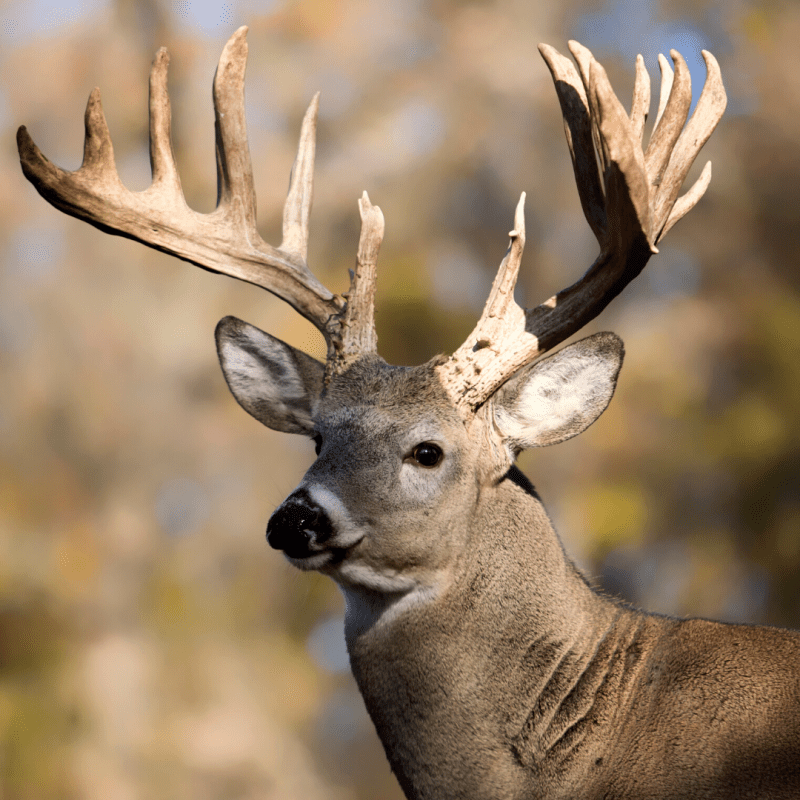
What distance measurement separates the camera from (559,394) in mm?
3627

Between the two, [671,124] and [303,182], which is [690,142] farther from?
[303,182]

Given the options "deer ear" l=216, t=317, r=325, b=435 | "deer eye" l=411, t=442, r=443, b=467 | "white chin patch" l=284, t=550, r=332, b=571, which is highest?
"deer ear" l=216, t=317, r=325, b=435

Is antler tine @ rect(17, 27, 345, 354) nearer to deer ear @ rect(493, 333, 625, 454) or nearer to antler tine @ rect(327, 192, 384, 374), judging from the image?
antler tine @ rect(327, 192, 384, 374)

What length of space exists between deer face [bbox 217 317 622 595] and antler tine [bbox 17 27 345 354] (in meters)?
0.27

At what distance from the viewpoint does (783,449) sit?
1438cm

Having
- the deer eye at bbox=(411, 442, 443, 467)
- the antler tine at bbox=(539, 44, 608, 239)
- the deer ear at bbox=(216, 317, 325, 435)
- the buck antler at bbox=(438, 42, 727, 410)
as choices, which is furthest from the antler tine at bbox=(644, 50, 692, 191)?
the deer ear at bbox=(216, 317, 325, 435)

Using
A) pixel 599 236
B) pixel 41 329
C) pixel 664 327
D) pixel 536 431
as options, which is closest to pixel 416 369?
pixel 536 431

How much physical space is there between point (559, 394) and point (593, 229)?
25.4 inches

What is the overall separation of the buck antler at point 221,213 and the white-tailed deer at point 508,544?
12mm

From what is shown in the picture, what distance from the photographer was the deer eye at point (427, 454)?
3.37 metres

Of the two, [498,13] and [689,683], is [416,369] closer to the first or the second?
[689,683]

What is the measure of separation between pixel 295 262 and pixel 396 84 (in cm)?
1350

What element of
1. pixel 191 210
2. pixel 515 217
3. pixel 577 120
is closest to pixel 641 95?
pixel 577 120

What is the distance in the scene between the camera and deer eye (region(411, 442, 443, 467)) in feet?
11.0
